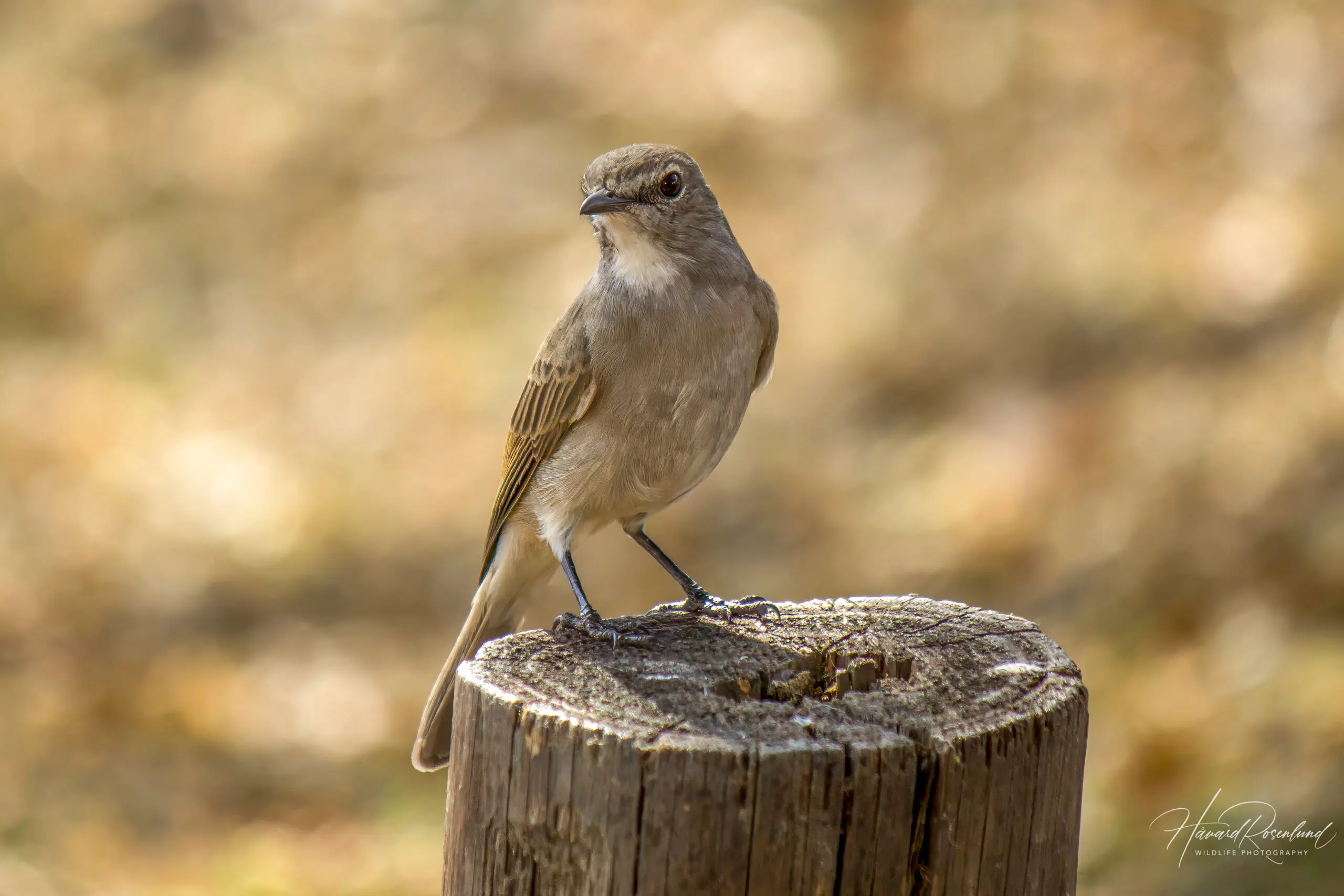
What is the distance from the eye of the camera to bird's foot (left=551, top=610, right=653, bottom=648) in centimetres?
349

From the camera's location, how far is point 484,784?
2895 mm

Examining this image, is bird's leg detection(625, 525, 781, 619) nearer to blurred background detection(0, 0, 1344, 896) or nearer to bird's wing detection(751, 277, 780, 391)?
bird's wing detection(751, 277, 780, 391)

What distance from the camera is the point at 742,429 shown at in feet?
30.0

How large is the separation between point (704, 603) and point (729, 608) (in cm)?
60

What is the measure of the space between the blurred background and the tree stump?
303 cm

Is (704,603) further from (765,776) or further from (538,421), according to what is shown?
(765,776)

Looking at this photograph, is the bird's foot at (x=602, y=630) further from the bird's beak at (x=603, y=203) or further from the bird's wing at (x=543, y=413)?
the bird's beak at (x=603, y=203)

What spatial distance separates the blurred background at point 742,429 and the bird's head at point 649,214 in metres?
3.14

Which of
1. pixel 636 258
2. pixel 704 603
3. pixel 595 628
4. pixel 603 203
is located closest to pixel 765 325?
pixel 636 258

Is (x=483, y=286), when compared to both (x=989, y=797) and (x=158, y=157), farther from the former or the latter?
(x=989, y=797)

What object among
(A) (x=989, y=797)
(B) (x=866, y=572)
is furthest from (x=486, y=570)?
(B) (x=866, y=572)

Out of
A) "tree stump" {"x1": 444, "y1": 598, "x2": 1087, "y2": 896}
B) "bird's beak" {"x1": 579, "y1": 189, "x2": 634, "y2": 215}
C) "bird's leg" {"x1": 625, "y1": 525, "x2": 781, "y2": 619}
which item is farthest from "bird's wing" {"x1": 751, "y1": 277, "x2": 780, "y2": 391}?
"tree stump" {"x1": 444, "y1": 598, "x2": 1087, "y2": 896}

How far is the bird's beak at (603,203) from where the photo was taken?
4.59 m

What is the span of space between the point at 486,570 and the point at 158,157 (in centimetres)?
903
